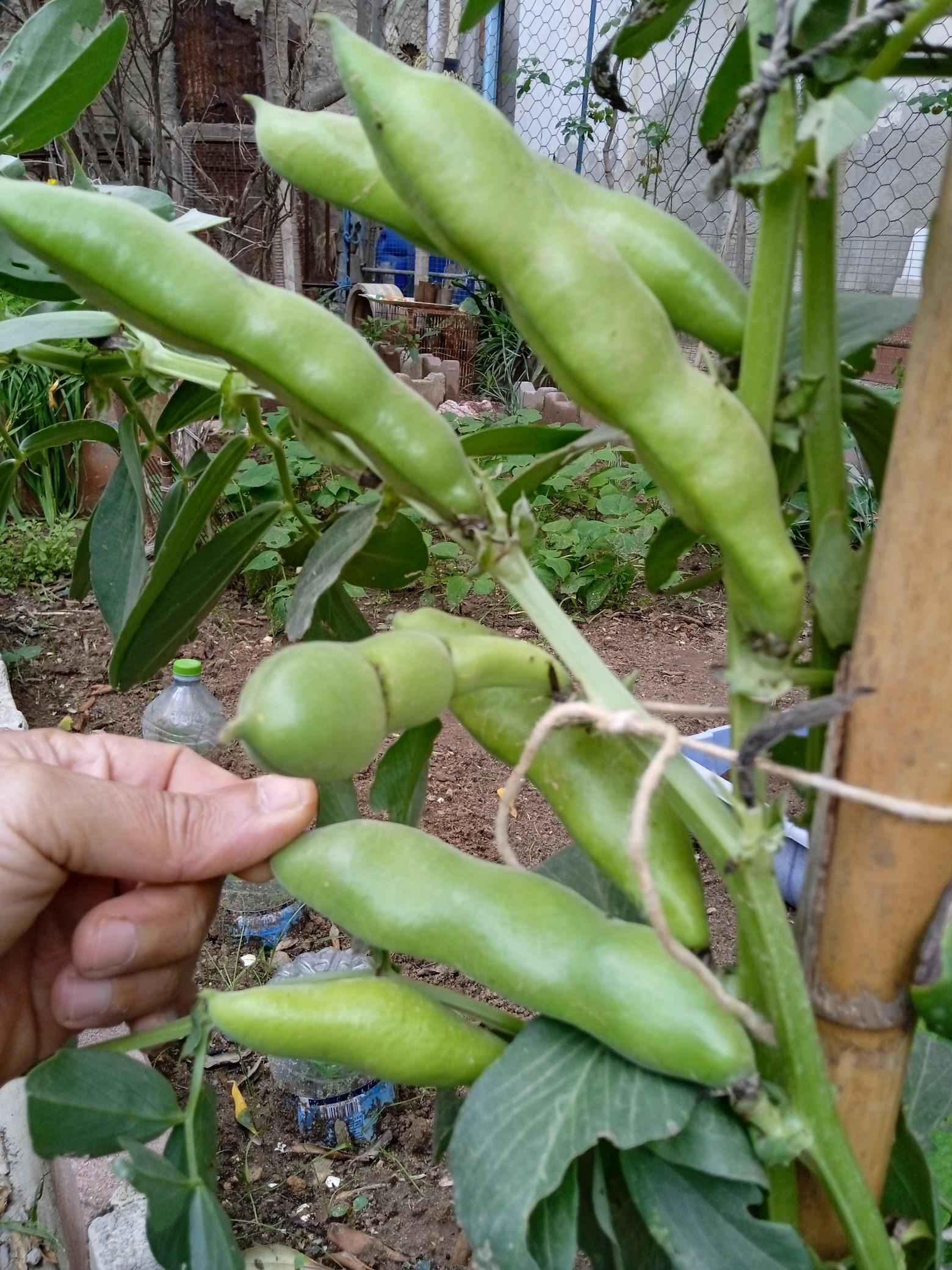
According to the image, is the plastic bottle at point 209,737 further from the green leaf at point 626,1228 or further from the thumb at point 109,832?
the green leaf at point 626,1228

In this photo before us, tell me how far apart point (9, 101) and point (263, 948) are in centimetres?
151

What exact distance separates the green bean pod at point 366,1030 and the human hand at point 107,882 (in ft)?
0.51

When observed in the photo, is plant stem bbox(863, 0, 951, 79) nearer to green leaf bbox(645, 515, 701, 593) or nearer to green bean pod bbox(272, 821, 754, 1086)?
green leaf bbox(645, 515, 701, 593)

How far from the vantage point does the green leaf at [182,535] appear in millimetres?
680

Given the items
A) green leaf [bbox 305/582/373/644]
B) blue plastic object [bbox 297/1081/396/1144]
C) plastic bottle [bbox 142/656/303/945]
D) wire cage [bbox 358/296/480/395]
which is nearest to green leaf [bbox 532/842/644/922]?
green leaf [bbox 305/582/373/644]

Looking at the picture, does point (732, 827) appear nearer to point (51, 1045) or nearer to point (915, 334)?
point (915, 334)

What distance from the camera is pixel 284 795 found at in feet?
2.25

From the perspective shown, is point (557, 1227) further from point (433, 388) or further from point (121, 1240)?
point (433, 388)

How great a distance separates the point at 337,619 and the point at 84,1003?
1.31 ft

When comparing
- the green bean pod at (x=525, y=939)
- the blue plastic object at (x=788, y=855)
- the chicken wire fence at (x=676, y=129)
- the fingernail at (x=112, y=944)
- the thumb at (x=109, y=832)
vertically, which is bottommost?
the blue plastic object at (x=788, y=855)

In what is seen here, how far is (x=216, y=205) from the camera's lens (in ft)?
13.3

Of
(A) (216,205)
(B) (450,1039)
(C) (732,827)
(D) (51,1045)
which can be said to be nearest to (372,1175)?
(D) (51,1045)

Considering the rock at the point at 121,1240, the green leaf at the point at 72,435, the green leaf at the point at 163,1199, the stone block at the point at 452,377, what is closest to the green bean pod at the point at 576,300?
the green leaf at the point at 163,1199

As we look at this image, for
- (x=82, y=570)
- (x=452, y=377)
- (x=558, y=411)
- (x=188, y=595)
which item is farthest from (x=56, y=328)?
(x=452, y=377)
